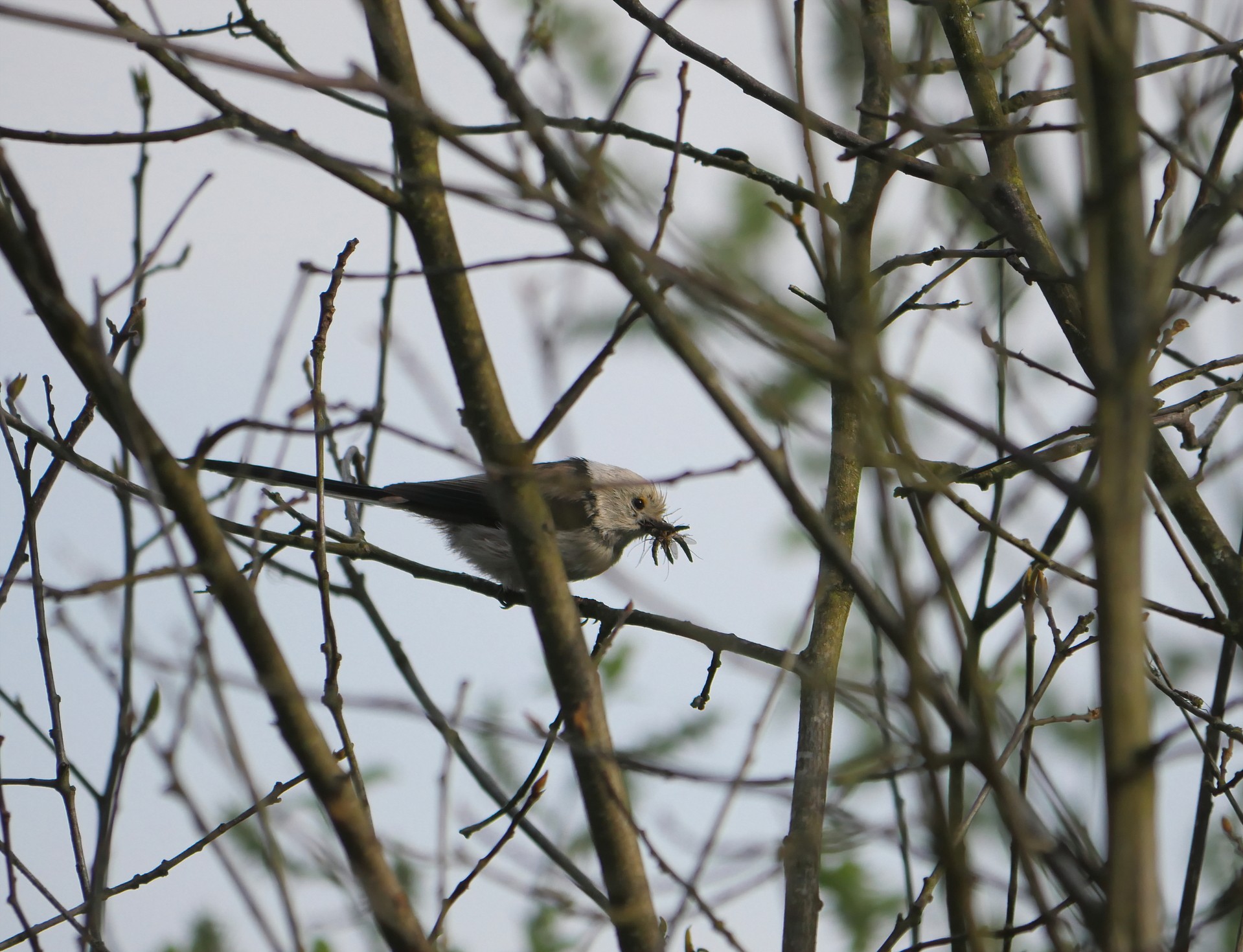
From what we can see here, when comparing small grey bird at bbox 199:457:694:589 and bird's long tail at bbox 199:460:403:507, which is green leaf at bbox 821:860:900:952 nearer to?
small grey bird at bbox 199:457:694:589

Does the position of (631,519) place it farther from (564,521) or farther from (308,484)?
(308,484)

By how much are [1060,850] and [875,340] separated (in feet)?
2.39

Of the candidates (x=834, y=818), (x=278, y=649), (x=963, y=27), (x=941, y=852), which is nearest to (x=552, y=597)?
(x=278, y=649)

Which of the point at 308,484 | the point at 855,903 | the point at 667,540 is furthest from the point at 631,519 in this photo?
the point at 855,903

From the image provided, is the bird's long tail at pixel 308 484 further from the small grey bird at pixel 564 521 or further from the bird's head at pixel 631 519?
the bird's head at pixel 631 519

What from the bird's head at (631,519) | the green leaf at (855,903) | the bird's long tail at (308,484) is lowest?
the green leaf at (855,903)

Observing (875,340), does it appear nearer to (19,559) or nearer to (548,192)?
(548,192)

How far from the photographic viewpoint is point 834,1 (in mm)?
2160

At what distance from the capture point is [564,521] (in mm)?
5965

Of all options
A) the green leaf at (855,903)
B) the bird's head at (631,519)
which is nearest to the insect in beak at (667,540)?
the bird's head at (631,519)

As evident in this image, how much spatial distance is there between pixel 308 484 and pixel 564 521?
1.45 meters

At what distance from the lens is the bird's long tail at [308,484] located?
4223 mm

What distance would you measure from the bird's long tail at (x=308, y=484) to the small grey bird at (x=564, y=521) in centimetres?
3

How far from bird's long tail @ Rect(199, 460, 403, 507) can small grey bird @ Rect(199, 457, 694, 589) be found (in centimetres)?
3
